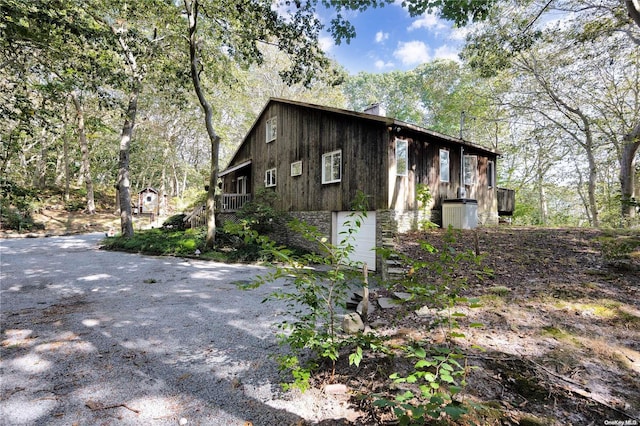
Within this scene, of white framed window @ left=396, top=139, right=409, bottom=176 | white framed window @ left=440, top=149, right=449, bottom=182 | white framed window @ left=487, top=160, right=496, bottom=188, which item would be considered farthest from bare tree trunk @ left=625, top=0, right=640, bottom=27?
white framed window @ left=487, top=160, right=496, bottom=188

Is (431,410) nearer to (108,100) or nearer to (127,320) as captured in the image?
(127,320)

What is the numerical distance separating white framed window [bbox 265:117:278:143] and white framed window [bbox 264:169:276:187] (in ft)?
5.40

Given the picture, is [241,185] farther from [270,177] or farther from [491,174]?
[491,174]

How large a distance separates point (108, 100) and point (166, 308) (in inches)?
201

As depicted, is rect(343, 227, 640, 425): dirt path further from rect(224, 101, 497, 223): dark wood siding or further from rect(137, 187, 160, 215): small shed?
rect(137, 187, 160, 215): small shed

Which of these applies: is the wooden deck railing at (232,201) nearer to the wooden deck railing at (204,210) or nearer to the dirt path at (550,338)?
the wooden deck railing at (204,210)

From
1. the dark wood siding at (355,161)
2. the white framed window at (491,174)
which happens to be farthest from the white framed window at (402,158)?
the white framed window at (491,174)

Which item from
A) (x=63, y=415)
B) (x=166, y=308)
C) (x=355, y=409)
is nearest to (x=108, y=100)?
(x=166, y=308)

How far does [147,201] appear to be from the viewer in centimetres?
2183

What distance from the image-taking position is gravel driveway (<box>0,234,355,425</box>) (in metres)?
2.38

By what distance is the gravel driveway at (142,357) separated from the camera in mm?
2377

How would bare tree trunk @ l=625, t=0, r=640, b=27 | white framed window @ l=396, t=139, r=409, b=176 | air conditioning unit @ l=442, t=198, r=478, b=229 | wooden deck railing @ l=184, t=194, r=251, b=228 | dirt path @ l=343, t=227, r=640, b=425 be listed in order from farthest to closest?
wooden deck railing @ l=184, t=194, r=251, b=228
air conditioning unit @ l=442, t=198, r=478, b=229
white framed window @ l=396, t=139, r=409, b=176
bare tree trunk @ l=625, t=0, r=640, b=27
dirt path @ l=343, t=227, r=640, b=425

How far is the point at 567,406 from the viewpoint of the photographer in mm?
2209

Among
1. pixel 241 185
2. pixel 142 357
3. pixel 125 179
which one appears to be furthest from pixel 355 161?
pixel 125 179
